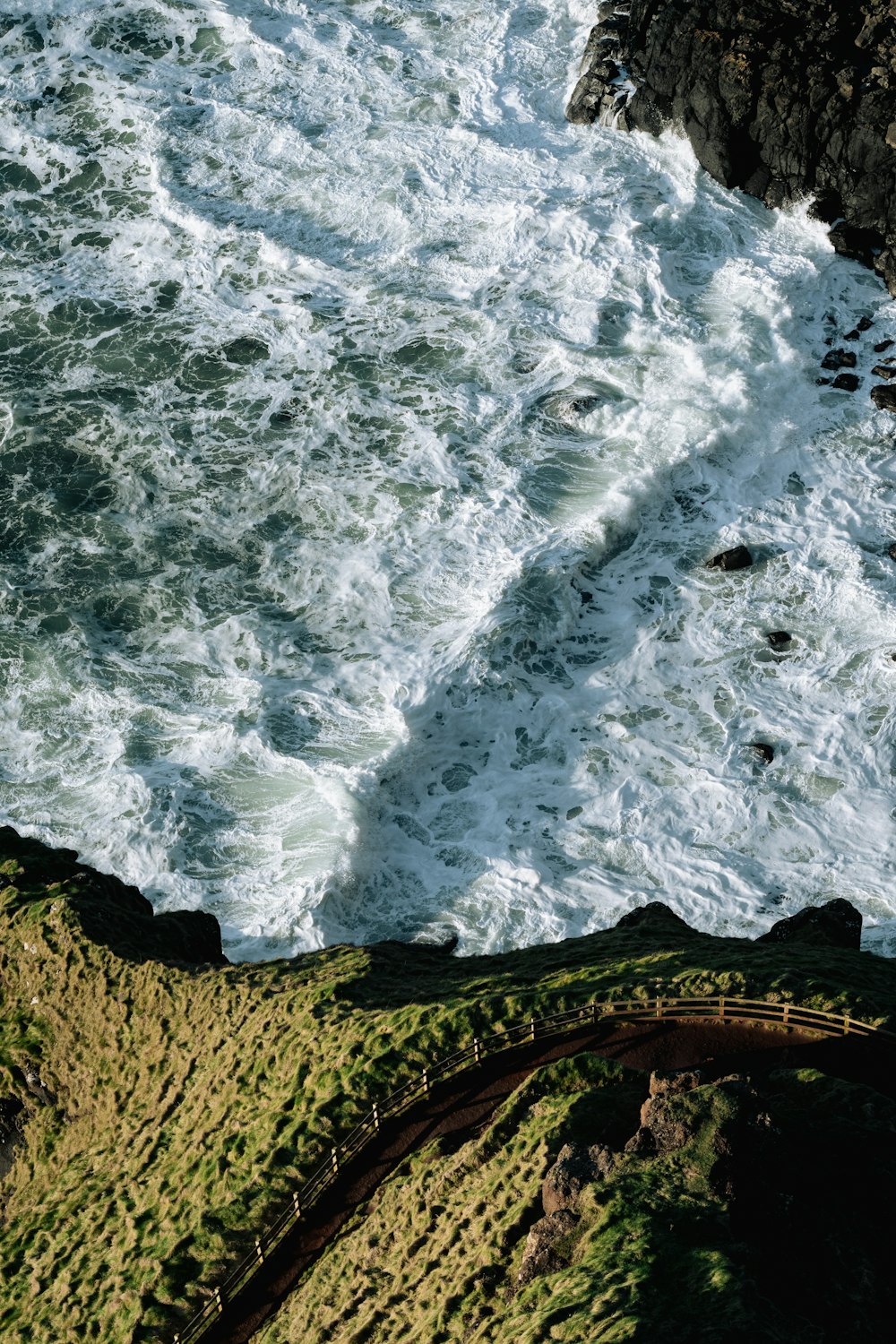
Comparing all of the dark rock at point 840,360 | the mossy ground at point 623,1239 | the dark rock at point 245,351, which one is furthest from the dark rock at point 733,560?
the mossy ground at point 623,1239

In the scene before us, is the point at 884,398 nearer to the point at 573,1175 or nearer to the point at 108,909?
the point at 108,909

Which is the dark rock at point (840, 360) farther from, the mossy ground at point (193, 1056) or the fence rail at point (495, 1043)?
the fence rail at point (495, 1043)

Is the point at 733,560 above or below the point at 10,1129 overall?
above

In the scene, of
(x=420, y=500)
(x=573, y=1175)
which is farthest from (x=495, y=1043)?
(x=420, y=500)

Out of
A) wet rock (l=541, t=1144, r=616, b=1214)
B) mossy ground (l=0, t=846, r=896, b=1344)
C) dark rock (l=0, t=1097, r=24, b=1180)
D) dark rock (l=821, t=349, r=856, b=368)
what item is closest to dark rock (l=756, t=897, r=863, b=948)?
mossy ground (l=0, t=846, r=896, b=1344)

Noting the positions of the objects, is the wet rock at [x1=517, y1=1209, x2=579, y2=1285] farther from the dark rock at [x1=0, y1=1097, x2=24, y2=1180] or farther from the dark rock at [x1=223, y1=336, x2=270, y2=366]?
the dark rock at [x1=223, y1=336, x2=270, y2=366]

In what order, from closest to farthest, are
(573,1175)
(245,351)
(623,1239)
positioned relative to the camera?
(623,1239)
(573,1175)
(245,351)
